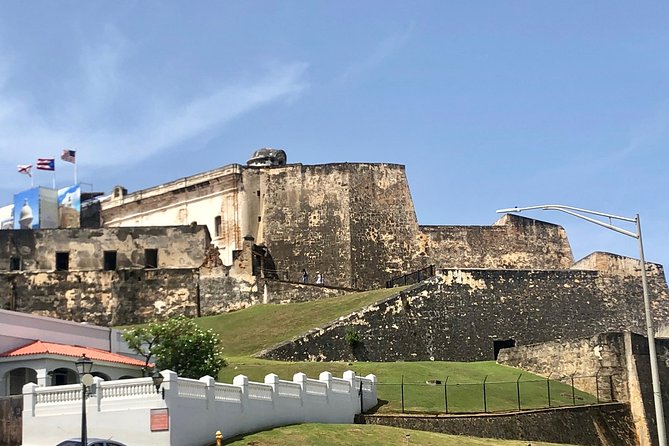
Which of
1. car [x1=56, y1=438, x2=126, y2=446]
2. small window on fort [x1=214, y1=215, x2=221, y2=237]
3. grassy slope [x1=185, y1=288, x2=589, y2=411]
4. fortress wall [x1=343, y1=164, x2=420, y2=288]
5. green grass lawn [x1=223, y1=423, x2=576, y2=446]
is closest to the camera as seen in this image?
car [x1=56, y1=438, x2=126, y2=446]

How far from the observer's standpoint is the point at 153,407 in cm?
2581

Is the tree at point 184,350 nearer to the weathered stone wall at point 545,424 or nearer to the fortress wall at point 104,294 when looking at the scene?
the weathered stone wall at point 545,424

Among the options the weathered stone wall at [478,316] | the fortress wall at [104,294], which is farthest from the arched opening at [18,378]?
the fortress wall at [104,294]

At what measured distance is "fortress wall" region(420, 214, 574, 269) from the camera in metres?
65.2

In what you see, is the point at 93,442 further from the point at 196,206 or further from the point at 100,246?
the point at 196,206

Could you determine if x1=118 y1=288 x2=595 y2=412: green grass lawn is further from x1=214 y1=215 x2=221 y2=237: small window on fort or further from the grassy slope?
x1=214 y1=215 x2=221 y2=237: small window on fort

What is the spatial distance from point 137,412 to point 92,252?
3493 cm

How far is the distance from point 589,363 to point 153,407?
2307 centimetres

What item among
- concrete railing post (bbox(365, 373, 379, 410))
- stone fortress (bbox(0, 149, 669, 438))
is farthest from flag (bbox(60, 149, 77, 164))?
concrete railing post (bbox(365, 373, 379, 410))

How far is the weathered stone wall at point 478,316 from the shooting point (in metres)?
45.5

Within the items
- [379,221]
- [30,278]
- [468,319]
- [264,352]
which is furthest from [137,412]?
[379,221]

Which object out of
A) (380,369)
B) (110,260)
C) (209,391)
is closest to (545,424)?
(380,369)

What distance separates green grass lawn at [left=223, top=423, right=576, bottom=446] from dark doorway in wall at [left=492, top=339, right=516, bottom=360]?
16633 millimetres

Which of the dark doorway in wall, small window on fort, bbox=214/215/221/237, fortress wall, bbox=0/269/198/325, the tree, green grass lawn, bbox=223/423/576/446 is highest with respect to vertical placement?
small window on fort, bbox=214/215/221/237
